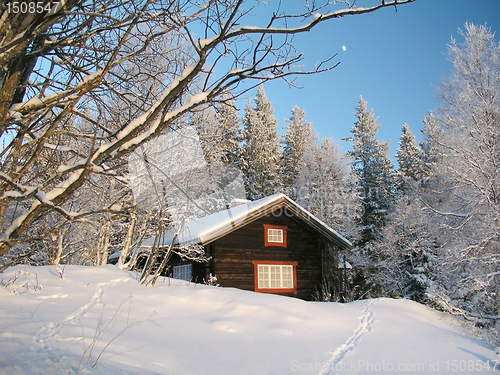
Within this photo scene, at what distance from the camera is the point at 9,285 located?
20.0 feet

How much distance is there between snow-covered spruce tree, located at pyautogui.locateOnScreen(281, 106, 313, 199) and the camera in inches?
1245

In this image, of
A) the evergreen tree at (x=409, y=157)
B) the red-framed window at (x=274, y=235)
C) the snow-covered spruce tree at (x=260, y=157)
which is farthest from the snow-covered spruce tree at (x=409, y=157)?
the red-framed window at (x=274, y=235)

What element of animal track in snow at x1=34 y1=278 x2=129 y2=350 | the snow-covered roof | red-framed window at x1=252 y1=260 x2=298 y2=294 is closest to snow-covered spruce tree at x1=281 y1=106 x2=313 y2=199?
the snow-covered roof

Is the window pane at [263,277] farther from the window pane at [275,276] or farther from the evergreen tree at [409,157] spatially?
the evergreen tree at [409,157]

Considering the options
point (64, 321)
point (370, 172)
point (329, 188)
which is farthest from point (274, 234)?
point (370, 172)

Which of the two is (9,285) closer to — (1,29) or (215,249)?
(1,29)

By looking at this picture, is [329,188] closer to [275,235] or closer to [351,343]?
[275,235]

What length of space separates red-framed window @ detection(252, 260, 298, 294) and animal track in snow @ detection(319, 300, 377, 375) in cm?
608

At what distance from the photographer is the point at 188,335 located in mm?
4828

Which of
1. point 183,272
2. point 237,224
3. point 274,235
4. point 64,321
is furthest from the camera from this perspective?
point 183,272

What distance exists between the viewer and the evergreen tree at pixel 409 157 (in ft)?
103

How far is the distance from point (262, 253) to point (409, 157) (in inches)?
923

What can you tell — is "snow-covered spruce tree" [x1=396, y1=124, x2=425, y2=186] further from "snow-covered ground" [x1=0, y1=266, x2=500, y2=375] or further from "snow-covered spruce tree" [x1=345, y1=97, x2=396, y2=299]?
"snow-covered ground" [x1=0, y1=266, x2=500, y2=375]

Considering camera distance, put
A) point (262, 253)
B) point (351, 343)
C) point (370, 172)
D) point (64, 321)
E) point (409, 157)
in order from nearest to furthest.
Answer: point (64, 321) < point (351, 343) < point (262, 253) < point (370, 172) < point (409, 157)
